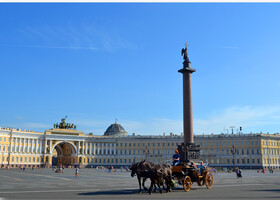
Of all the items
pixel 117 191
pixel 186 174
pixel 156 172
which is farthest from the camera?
pixel 186 174

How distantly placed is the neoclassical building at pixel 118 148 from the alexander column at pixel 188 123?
6712 cm

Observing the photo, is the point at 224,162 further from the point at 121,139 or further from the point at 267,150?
the point at 121,139

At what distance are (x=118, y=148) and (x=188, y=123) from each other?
87.4 meters

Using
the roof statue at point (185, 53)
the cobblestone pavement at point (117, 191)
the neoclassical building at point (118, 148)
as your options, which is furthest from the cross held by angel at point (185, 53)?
the neoclassical building at point (118, 148)

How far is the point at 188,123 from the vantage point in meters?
26.8

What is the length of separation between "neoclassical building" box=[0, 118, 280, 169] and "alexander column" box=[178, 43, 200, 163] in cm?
6712

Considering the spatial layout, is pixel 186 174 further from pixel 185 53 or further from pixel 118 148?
pixel 118 148

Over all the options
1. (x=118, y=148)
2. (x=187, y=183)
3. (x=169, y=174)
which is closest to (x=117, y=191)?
(x=169, y=174)

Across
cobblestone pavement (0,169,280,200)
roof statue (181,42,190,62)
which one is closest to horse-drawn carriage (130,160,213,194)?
cobblestone pavement (0,169,280,200)

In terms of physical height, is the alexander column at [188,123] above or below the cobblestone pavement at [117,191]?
above

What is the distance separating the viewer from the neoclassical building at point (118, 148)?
95625 mm

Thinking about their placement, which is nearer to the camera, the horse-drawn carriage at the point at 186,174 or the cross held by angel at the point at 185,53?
the horse-drawn carriage at the point at 186,174

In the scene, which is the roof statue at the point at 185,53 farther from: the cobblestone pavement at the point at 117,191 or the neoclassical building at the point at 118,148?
the neoclassical building at the point at 118,148

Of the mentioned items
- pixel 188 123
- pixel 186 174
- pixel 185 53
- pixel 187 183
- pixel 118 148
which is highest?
pixel 185 53
